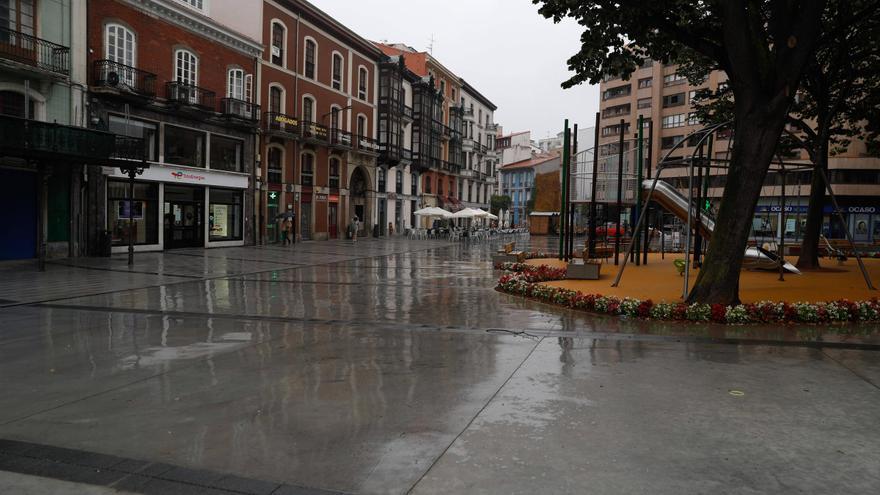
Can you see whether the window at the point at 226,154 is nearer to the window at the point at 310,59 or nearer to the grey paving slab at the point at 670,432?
the window at the point at 310,59

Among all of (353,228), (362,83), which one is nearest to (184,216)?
(353,228)

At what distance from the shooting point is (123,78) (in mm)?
23781

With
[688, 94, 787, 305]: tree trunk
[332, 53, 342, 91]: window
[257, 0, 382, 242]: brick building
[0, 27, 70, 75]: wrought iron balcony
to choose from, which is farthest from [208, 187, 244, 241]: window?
[688, 94, 787, 305]: tree trunk

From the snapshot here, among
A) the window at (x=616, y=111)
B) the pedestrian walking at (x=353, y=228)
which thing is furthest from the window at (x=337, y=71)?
the window at (x=616, y=111)

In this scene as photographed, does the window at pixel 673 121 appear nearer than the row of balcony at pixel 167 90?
No

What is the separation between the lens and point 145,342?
8.48 meters

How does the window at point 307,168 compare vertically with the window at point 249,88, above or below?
below

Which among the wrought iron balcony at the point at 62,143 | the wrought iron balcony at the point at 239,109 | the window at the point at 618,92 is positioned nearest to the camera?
the wrought iron balcony at the point at 62,143

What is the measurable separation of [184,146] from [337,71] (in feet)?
52.8

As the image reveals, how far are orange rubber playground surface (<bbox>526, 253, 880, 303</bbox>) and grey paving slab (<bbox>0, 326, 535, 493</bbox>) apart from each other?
6.65m

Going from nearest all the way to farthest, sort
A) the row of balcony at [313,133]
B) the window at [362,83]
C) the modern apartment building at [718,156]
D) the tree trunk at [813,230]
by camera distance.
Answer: the tree trunk at [813,230], the row of balcony at [313,133], the window at [362,83], the modern apartment building at [718,156]

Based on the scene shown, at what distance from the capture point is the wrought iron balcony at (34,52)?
62.7ft

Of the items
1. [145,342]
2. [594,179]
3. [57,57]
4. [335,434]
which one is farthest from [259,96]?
[335,434]

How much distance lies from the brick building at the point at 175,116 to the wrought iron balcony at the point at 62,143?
4.41 feet
